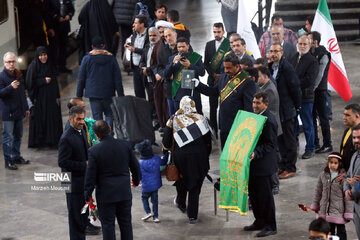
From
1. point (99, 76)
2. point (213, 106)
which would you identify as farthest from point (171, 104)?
point (99, 76)

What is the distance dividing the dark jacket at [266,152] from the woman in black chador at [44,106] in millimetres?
4944

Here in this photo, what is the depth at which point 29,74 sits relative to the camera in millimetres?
13688

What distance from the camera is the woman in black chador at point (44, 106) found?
13680mm

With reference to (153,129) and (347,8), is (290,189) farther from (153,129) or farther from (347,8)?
(347,8)

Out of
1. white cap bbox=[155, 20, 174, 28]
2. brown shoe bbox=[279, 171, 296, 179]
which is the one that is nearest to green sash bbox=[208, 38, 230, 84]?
white cap bbox=[155, 20, 174, 28]

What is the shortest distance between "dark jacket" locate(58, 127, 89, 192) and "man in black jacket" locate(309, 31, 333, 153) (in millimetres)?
4747

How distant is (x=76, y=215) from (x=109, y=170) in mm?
946

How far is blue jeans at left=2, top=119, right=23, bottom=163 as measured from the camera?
13008 millimetres

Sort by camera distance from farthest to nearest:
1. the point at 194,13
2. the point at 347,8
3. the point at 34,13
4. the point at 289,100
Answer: the point at 194,13
the point at 347,8
the point at 34,13
the point at 289,100

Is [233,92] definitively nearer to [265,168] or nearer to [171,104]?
[265,168]

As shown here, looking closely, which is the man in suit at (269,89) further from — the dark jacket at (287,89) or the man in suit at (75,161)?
the man in suit at (75,161)

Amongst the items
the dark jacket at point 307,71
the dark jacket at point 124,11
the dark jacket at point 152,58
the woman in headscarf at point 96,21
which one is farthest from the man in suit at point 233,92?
the woman in headscarf at point 96,21

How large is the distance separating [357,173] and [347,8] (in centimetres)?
1387

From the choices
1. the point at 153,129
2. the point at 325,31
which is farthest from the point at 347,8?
the point at 153,129
